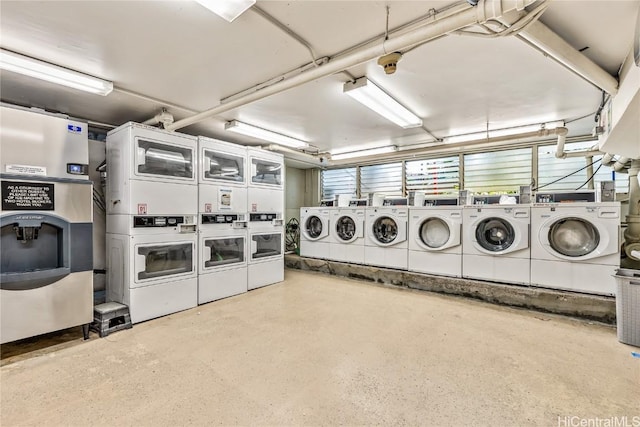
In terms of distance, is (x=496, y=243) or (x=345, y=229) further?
(x=345, y=229)

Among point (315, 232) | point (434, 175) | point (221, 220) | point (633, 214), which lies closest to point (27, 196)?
point (221, 220)

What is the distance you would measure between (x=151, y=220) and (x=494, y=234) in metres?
4.49

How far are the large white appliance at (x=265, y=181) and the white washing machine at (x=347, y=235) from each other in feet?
3.79

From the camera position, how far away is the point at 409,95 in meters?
3.14

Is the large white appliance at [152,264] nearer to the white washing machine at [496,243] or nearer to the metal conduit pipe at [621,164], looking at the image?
the white washing machine at [496,243]

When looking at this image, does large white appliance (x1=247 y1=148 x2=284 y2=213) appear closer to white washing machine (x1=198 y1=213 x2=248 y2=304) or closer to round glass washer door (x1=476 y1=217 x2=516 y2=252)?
white washing machine (x1=198 y1=213 x2=248 y2=304)

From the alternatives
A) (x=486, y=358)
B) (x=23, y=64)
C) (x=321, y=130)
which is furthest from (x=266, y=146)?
(x=486, y=358)

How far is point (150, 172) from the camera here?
10.5 feet

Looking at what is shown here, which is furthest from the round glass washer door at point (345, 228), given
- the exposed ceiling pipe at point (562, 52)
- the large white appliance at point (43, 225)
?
the large white appliance at point (43, 225)

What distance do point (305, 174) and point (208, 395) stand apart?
6.17 meters

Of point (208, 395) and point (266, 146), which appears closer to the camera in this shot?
point (208, 395)

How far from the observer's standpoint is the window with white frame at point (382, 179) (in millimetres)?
6203

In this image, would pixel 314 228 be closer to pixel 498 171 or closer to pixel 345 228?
pixel 345 228

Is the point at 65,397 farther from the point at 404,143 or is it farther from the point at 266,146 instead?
the point at 404,143
